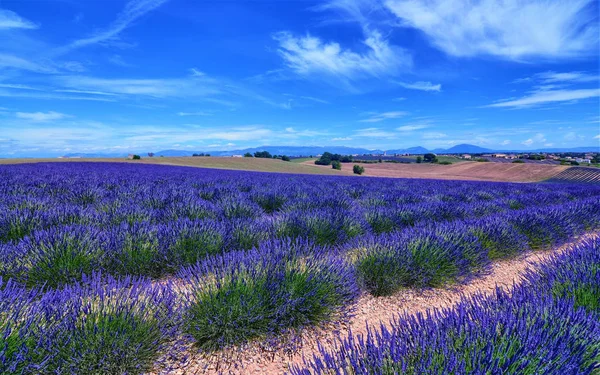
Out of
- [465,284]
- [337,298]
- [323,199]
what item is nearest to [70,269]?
[337,298]

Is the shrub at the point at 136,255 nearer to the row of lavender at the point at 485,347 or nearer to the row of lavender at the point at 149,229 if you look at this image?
the row of lavender at the point at 149,229

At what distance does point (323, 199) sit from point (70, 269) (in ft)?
17.3

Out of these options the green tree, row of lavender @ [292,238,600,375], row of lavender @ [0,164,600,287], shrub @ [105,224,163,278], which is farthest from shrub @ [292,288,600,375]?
Answer: the green tree

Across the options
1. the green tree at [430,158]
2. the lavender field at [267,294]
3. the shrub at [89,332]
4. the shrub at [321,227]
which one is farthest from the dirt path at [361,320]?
the green tree at [430,158]

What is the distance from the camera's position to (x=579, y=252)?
10.5ft

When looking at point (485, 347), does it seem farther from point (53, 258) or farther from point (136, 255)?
point (53, 258)

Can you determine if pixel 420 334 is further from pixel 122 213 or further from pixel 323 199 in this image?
pixel 323 199

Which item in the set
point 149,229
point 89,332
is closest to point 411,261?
point 89,332

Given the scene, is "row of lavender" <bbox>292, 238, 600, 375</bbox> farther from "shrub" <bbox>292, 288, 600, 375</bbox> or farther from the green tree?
the green tree

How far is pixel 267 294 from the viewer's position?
242 cm

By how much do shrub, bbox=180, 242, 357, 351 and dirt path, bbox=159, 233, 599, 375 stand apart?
0.11 meters

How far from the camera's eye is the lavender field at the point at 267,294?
56.4 inches

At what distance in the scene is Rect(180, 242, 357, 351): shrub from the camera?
7.30 feet

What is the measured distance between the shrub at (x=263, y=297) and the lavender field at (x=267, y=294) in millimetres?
12
